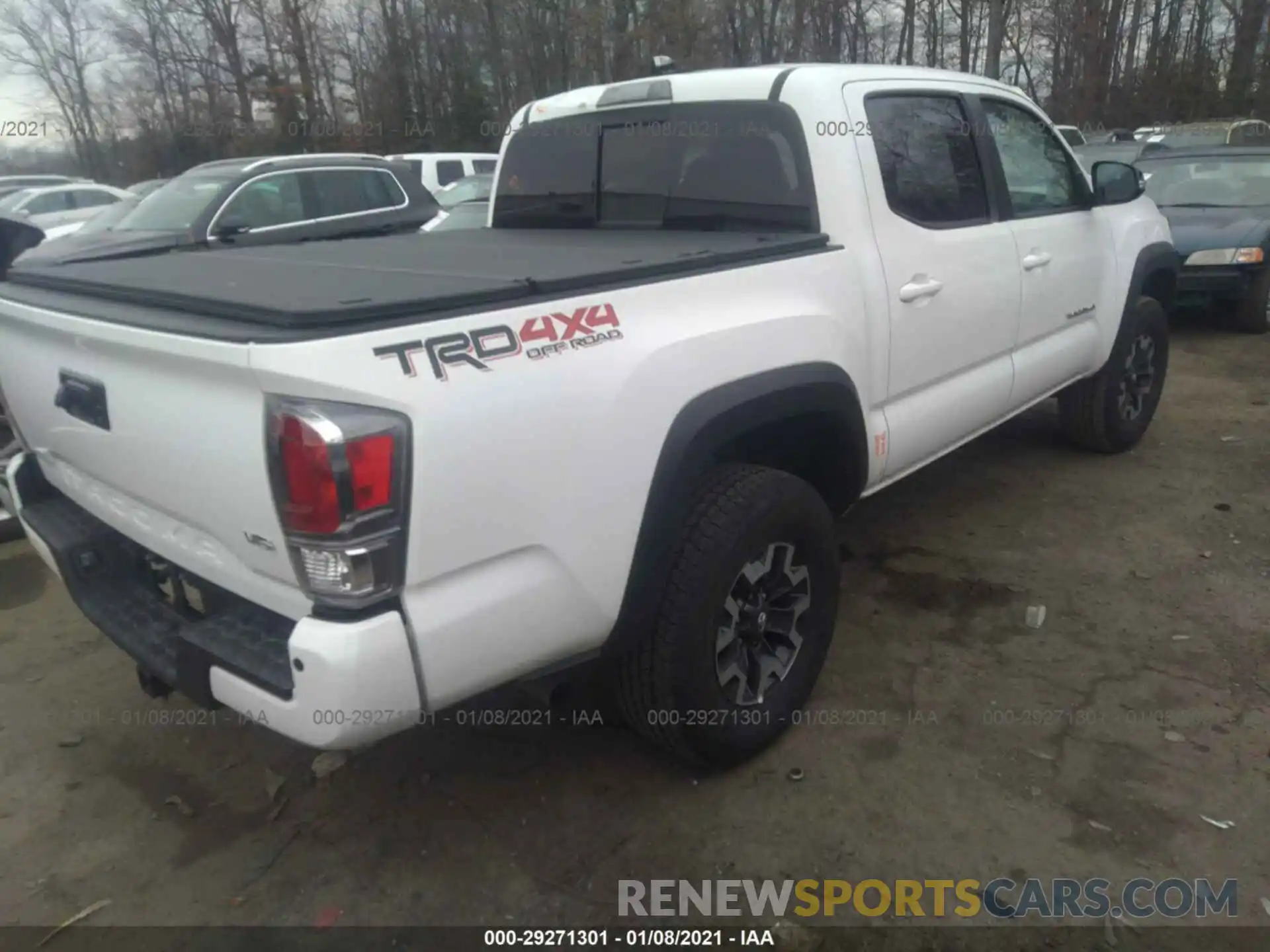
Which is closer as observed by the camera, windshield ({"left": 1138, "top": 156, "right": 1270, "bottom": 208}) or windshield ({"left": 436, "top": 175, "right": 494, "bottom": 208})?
windshield ({"left": 1138, "top": 156, "right": 1270, "bottom": 208})

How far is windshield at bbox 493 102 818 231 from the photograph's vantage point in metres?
3.07

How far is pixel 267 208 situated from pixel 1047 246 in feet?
21.8

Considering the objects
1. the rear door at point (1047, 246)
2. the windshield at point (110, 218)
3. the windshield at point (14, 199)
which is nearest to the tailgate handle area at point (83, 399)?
the rear door at point (1047, 246)

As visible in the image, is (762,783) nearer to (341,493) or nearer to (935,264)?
(341,493)

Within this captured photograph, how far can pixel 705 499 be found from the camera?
2.53 m

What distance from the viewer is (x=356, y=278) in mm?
2318

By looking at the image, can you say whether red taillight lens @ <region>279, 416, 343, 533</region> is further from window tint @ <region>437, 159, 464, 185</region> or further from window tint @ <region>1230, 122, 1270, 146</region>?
window tint @ <region>1230, 122, 1270, 146</region>

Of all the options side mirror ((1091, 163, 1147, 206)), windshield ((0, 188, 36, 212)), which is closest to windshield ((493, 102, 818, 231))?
side mirror ((1091, 163, 1147, 206))

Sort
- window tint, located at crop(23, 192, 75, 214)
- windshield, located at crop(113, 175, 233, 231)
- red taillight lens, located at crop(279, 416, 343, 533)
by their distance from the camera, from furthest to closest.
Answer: window tint, located at crop(23, 192, 75, 214), windshield, located at crop(113, 175, 233, 231), red taillight lens, located at crop(279, 416, 343, 533)

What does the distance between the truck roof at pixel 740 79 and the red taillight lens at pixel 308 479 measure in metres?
2.05

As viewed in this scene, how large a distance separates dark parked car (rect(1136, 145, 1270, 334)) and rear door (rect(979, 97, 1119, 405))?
14.3 feet

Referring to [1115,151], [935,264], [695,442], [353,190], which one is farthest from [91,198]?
[695,442]

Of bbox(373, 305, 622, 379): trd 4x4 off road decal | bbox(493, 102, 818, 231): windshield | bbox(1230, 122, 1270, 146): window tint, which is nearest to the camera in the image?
bbox(373, 305, 622, 379): trd 4x4 off road decal

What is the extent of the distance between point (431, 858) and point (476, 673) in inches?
31.6
